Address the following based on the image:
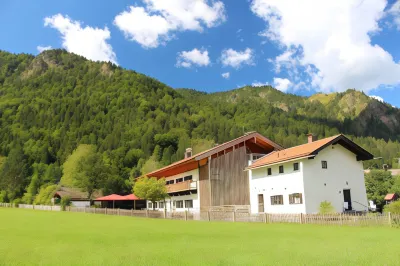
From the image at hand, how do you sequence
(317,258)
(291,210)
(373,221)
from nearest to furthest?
(317,258) → (373,221) → (291,210)

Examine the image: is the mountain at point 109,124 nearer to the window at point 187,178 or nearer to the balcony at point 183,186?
the balcony at point 183,186

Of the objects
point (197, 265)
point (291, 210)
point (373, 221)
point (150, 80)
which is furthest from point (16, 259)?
point (150, 80)

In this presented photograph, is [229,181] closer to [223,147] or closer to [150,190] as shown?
[223,147]

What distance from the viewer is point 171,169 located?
50469 millimetres

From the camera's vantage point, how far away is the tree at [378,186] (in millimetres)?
55000

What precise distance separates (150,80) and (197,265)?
15947cm

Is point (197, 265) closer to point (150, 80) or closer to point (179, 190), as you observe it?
point (179, 190)

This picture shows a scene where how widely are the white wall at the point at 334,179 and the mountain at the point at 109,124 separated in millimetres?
60355

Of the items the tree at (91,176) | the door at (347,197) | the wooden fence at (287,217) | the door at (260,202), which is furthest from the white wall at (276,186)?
the tree at (91,176)

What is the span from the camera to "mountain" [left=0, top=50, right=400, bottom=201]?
10812cm

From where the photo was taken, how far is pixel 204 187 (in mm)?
41969

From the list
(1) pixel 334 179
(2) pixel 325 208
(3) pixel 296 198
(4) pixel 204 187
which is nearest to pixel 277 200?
(3) pixel 296 198

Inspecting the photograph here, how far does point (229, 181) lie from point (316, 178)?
460 inches

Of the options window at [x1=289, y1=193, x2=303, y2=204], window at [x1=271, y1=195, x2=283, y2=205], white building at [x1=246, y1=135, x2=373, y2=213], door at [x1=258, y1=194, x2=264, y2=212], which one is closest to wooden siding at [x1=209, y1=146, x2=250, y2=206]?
door at [x1=258, y1=194, x2=264, y2=212]
